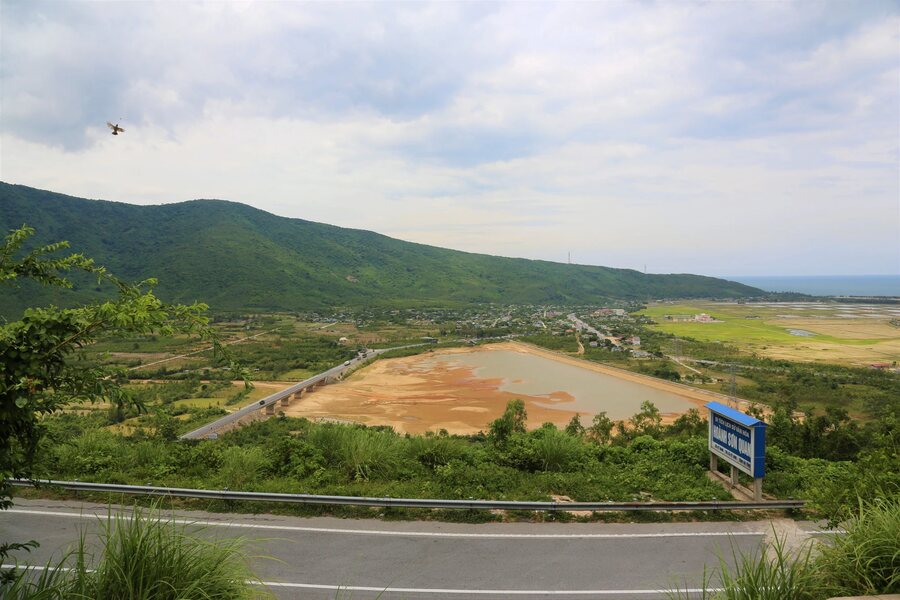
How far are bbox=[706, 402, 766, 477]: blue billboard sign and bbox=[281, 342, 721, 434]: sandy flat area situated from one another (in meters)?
19.3

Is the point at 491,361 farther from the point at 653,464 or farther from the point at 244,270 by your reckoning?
the point at 244,270

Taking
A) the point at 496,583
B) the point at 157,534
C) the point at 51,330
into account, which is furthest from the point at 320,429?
the point at 51,330

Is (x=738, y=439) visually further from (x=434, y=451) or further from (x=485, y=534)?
(x=434, y=451)

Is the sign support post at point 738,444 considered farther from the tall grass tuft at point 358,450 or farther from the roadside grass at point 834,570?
the tall grass tuft at point 358,450

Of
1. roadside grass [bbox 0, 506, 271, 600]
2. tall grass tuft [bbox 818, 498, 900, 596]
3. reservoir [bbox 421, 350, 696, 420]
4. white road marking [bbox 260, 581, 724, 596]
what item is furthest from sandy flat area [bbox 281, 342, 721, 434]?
roadside grass [bbox 0, 506, 271, 600]

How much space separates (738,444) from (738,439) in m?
0.09

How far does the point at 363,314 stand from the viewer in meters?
113

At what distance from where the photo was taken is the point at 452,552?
19.9 feet

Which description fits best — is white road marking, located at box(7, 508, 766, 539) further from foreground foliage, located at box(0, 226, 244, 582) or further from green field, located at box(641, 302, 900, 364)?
green field, located at box(641, 302, 900, 364)

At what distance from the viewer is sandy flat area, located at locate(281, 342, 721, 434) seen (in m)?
31.0

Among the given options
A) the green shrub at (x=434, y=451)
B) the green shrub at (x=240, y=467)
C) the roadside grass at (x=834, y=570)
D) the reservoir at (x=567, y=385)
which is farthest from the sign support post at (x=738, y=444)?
the reservoir at (x=567, y=385)

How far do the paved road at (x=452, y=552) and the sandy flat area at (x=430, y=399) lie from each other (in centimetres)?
2126

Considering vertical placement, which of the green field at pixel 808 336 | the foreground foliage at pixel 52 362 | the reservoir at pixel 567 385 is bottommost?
the reservoir at pixel 567 385

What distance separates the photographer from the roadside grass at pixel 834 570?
3.05m
